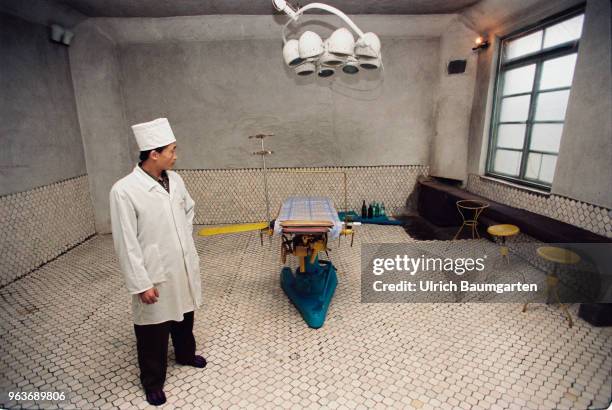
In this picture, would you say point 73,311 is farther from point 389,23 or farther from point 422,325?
point 389,23

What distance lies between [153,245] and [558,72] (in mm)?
4658

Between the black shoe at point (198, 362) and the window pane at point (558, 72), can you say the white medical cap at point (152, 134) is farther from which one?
the window pane at point (558, 72)

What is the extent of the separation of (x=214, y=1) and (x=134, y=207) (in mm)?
3911

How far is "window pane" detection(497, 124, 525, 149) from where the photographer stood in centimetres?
432

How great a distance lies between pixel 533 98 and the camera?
3.99 m

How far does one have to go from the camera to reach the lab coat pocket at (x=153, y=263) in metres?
1.94

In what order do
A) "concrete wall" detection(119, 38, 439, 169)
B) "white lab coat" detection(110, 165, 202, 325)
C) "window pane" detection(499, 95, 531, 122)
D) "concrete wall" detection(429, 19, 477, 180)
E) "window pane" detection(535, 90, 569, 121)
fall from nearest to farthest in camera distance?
"white lab coat" detection(110, 165, 202, 325) → "window pane" detection(535, 90, 569, 121) → "window pane" detection(499, 95, 531, 122) → "concrete wall" detection(429, 19, 477, 180) → "concrete wall" detection(119, 38, 439, 169)

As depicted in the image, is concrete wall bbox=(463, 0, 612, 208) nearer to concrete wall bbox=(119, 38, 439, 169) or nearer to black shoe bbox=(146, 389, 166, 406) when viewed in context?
concrete wall bbox=(119, 38, 439, 169)

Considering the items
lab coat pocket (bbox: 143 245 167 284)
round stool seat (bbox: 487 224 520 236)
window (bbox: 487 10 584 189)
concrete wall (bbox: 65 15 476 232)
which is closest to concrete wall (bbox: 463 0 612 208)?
window (bbox: 487 10 584 189)

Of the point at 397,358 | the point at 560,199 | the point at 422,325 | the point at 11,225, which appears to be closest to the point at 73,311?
the point at 11,225

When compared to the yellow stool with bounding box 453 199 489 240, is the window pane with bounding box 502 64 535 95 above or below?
above

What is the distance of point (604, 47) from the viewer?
2.94 metres

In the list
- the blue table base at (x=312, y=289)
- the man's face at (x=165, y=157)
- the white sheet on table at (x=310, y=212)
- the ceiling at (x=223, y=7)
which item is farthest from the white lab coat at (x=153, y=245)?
the ceiling at (x=223, y=7)

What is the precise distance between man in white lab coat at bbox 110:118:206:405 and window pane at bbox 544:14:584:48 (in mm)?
4316
